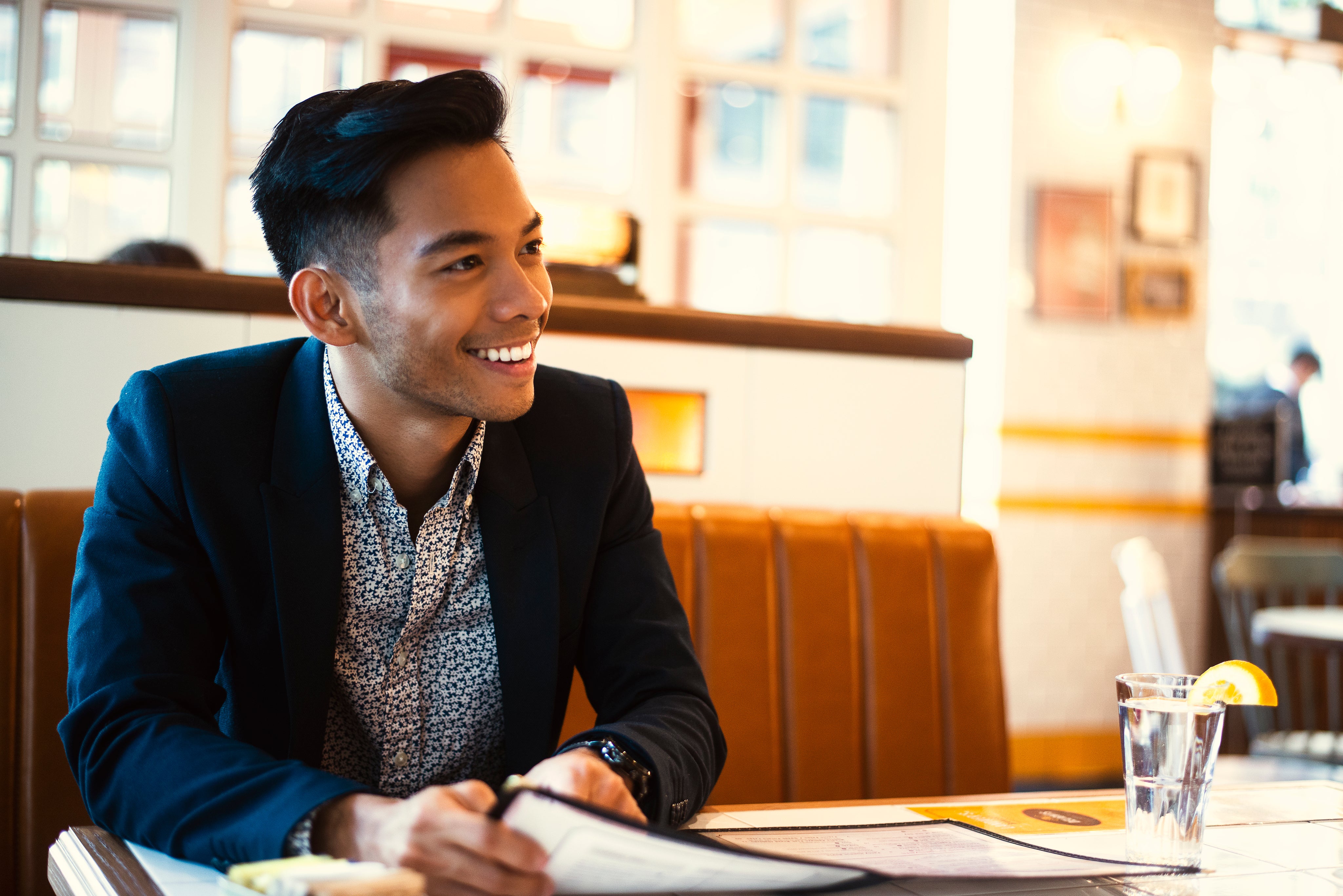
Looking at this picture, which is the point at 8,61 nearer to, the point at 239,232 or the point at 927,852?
the point at 239,232

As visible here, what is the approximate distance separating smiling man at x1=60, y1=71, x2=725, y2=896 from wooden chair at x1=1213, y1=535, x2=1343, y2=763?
2533 millimetres

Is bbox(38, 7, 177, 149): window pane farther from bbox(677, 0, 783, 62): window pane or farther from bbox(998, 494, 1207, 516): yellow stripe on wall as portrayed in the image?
bbox(998, 494, 1207, 516): yellow stripe on wall

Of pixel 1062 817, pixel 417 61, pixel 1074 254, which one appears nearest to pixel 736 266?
pixel 417 61

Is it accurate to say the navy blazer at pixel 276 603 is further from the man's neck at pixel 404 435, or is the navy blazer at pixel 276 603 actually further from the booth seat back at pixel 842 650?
the booth seat back at pixel 842 650

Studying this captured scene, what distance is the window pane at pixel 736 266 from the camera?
427 centimetres

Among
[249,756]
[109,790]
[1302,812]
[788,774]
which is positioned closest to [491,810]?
[249,756]

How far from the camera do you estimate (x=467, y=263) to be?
49.1 inches

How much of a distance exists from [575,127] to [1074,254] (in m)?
2.05

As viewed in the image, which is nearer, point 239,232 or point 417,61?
point 239,232

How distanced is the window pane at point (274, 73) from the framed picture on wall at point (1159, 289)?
3.06 m

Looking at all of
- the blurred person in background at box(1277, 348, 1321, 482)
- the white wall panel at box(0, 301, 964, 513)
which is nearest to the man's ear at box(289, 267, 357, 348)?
the white wall panel at box(0, 301, 964, 513)

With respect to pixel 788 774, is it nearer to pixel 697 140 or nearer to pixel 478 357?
pixel 478 357

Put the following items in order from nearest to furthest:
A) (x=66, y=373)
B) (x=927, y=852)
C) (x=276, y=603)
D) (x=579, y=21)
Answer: (x=927, y=852)
(x=276, y=603)
(x=66, y=373)
(x=579, y=21)

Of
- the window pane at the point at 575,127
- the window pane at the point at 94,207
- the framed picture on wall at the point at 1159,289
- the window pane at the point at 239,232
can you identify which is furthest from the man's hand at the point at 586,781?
the framed picture on wall at the point at 1159,289
